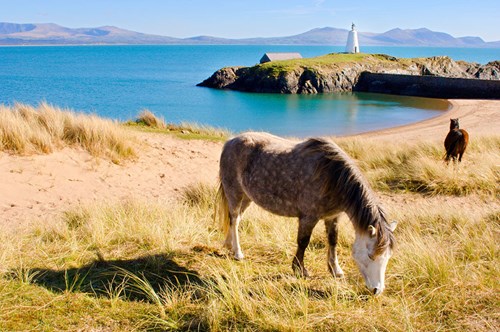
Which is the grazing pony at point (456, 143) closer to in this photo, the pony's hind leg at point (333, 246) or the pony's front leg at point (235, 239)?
the pony's hind leg at point (333, 246)

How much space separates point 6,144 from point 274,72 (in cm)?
4655

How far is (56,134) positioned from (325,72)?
47.6 meters

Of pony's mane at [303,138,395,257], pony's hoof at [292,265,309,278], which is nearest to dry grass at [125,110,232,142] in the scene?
pony's hoof at [292,265,309,278]

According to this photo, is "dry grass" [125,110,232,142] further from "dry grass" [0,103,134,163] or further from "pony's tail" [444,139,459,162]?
"pony's tail" [444,139,459,162]

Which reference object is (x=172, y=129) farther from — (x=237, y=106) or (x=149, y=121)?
(x=237, y=106)

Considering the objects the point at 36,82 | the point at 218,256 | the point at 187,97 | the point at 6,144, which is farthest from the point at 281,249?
the point at 36,82

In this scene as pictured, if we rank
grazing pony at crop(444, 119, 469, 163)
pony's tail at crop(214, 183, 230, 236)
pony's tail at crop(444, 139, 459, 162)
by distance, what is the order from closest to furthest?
pony's tail at crop(214, 183, 230, 236), grazing pony at crop(444, 119, 469, 163), pony's tail at crop(444, 139, 459, 162)

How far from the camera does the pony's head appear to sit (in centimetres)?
367

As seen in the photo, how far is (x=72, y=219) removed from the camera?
6.80m

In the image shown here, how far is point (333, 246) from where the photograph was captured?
15.3 feet

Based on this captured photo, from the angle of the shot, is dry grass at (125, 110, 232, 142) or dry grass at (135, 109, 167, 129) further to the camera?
dry grass at (135, 109, 167, 129)

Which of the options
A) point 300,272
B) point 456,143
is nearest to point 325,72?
point 456,143

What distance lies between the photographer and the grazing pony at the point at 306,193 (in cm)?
378

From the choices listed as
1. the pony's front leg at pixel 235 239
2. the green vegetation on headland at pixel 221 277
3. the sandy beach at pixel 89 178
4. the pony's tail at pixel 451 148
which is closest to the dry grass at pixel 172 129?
the sandy beach at pixel 89 178
